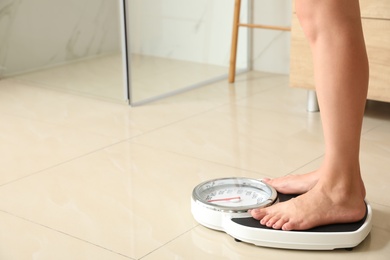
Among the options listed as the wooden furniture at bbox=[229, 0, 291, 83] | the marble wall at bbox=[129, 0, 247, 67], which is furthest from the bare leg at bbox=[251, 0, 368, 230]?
the wooden furniture at bbox=[229, 0, 291, 83]

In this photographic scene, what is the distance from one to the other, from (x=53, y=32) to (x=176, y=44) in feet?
1.64

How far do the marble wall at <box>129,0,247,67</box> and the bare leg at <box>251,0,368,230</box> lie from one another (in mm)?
1036

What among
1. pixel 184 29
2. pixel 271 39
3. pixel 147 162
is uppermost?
pixel 184 29

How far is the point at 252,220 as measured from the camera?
1.51m

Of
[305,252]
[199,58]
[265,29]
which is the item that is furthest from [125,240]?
[265,29]

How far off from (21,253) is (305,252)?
56 cm

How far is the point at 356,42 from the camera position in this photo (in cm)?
145

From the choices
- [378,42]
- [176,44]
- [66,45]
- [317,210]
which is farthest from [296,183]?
[66,45]

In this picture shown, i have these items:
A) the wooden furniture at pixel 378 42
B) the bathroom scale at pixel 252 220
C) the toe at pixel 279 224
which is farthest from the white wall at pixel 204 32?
the toe at pixel 279 224

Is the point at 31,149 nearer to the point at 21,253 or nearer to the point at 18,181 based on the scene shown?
the point at 18,181

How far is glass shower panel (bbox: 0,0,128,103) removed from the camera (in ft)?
8.34

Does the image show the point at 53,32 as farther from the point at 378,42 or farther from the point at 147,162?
the point at 378,42

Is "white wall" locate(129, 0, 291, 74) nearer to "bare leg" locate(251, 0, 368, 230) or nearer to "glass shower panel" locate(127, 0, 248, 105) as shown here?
"glass shower panel" locate(127, 0, 248, 105)

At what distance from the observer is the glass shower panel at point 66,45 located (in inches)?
100
